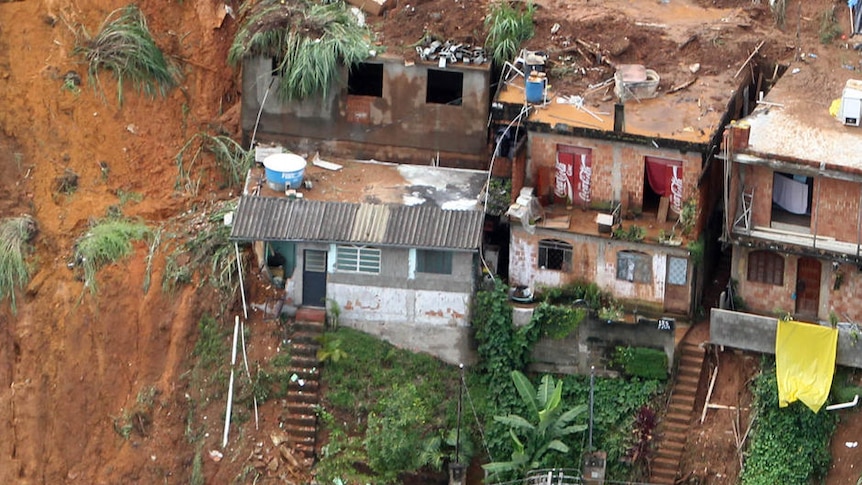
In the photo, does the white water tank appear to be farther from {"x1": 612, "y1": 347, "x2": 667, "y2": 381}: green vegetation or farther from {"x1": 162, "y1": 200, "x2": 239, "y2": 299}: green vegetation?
{"x1": 162, "y1": 200, "x2": 239, "y2": 299}: green vegetation

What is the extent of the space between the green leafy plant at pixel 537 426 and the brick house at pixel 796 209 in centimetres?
453

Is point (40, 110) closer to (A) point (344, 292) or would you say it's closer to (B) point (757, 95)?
(A) point (344, 292)

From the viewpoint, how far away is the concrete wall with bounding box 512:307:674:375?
46.8 meters

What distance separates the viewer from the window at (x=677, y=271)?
46.7 m

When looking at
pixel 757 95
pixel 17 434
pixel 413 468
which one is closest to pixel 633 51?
pixel 757 95

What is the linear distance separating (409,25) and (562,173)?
18.0 ft

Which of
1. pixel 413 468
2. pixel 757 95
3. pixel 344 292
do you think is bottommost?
pixel 413 468

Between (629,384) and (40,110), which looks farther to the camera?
(40,110)

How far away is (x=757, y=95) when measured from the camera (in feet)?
164

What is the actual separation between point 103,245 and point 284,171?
4.42 metres

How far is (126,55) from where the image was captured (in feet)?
166

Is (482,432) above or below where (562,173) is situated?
below

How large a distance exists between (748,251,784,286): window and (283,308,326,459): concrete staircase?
9085 mm

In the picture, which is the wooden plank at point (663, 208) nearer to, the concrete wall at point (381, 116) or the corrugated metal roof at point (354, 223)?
the corrugated metal roof at point (354, 223)
